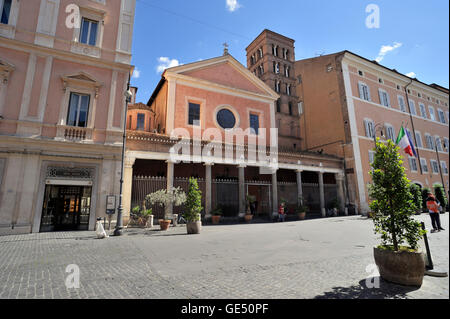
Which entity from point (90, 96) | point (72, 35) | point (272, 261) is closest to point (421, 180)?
point (272, 261)

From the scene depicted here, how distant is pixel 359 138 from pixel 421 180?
32.8ft

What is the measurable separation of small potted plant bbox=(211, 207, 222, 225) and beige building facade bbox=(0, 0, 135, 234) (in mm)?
6083

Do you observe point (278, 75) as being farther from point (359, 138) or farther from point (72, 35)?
point (72, 35)

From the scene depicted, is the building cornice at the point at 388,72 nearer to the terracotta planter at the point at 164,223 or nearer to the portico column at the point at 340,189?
the portico column at the point at 340,189

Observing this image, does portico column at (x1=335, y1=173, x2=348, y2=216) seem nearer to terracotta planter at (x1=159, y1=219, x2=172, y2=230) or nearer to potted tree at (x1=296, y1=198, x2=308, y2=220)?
potted tree at (x1=296, y1=198, x2=308, y2=220)

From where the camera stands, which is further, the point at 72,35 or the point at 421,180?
the point at 421,180

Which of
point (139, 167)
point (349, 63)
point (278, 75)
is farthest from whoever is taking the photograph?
point (278, 75)

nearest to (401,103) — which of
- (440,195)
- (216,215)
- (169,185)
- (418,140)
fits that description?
(418,140)

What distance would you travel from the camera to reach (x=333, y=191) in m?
21.9

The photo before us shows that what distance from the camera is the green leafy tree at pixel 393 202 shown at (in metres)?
4.07

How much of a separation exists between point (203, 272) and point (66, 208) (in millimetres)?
10689

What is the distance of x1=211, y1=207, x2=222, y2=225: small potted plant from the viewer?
1484 cm

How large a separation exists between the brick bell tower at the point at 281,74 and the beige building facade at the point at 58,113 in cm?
1839

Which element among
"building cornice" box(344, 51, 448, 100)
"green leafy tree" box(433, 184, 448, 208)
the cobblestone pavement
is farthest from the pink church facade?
"building cornice" box(344, 51, 448, 100)
